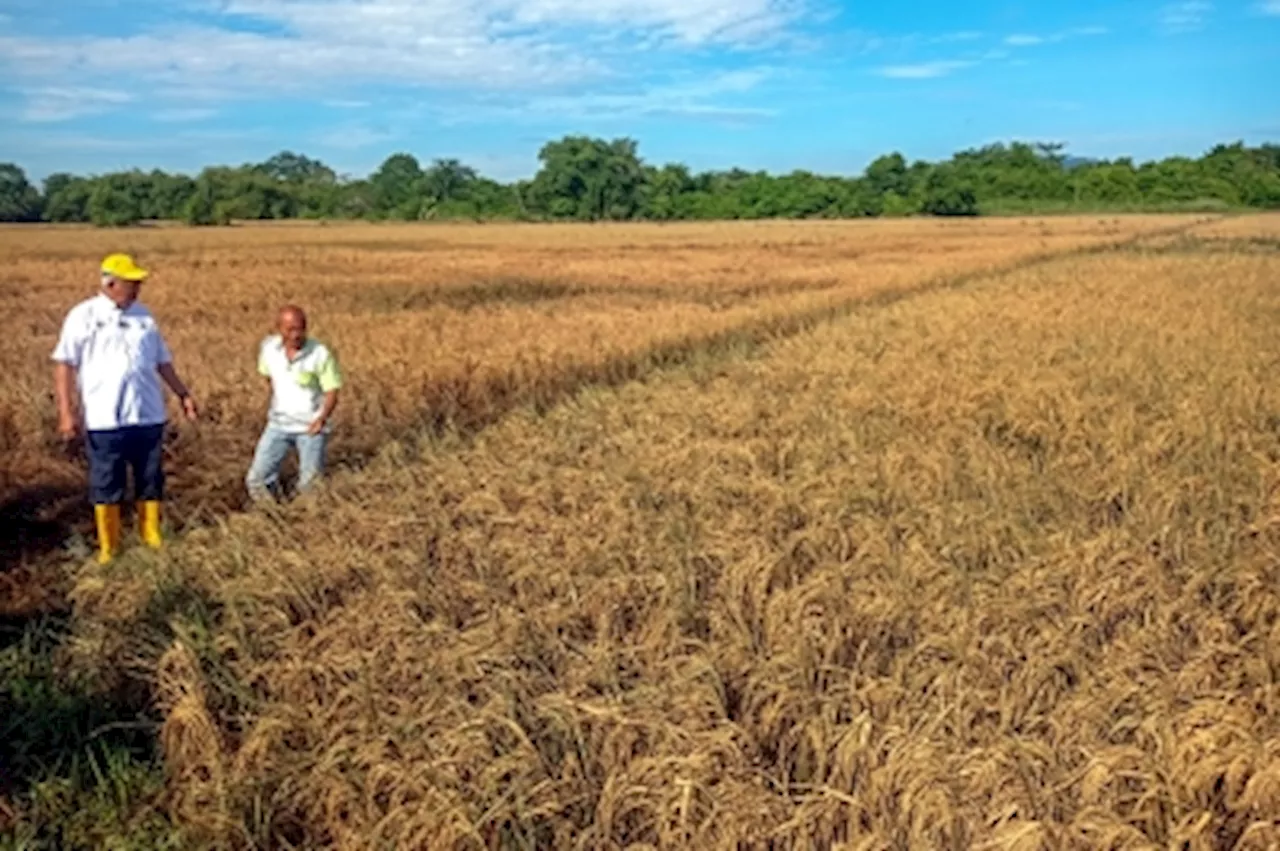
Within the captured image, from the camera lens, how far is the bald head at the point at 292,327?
20.3 feet

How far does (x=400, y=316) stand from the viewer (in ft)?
56.9

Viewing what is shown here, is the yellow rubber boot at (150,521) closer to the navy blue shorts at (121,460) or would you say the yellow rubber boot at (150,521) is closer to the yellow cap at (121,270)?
the navy blue shorts at (121,460)

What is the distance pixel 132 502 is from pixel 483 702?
4.52 m

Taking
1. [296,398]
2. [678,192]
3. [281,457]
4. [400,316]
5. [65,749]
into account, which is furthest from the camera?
[678,192]

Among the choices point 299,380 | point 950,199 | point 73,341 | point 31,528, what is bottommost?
point 31,528

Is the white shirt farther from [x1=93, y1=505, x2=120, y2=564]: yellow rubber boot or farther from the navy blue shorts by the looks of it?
[x1=93, y1=505, x2=120, y2=564]: yellow rubber boot

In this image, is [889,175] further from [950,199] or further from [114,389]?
[114,389]

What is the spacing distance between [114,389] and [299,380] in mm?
1023

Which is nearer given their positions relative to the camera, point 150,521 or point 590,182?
point 150,521

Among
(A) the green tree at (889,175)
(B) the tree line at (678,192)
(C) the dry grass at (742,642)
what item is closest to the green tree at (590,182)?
(B) the tree line at (678,192)

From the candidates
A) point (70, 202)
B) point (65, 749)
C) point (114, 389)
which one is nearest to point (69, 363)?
point (114, 389)

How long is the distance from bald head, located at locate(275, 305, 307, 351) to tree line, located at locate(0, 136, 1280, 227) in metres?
78.6

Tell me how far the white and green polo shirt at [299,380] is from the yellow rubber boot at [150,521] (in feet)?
2.88

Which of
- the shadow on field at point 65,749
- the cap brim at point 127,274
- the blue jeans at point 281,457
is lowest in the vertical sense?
the shadow on field at point 65,749
